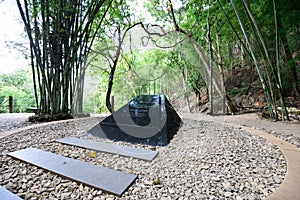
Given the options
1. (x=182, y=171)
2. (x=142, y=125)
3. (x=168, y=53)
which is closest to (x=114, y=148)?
(x=142, y=125)

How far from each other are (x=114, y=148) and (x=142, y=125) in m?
0.53

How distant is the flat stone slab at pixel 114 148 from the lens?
124 centimetres

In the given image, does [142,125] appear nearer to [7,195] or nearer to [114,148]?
[114,148]

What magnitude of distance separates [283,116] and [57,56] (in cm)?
370

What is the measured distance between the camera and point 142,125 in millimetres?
1837

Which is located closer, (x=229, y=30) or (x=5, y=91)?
(x=229, y=30)

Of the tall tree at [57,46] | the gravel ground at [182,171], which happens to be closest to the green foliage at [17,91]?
the tall tree at [57,46]

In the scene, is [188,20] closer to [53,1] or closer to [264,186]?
[53,1]

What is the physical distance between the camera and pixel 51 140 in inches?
61.9

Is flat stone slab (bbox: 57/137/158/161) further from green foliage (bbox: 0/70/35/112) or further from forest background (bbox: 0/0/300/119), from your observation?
green foliage (bbox: 0/70/35/112)

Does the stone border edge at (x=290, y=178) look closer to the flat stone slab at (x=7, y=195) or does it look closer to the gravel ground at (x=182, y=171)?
the gravel ground at (x=182, y=171)

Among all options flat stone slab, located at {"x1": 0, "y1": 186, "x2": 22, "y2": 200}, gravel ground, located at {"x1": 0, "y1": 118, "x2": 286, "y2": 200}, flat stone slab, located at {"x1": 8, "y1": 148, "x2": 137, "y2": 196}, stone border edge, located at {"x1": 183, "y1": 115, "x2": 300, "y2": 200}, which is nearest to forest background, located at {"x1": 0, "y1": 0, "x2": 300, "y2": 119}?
stone border edge, located at {"x1": 183, "y1": 115, "x2": 300, "y2": 200}

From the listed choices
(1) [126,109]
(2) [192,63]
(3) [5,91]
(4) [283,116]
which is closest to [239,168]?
(1) [126,109]

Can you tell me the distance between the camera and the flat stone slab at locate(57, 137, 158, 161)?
1236 millimetres
